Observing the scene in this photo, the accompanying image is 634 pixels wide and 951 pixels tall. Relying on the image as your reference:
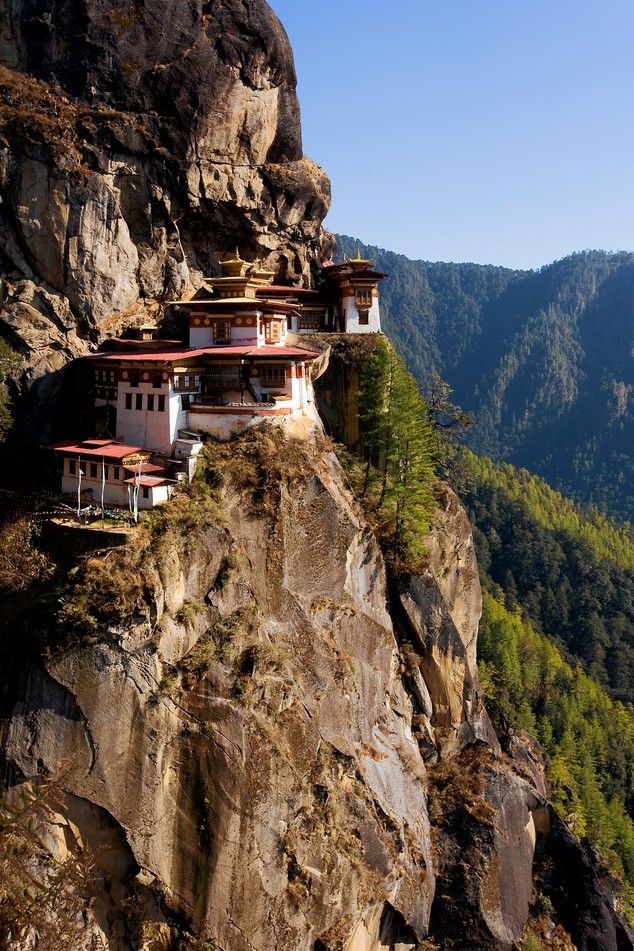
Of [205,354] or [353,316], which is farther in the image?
[353,316]

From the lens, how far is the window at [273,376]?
3412cm

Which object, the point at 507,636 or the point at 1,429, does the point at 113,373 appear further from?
the point at 507,636

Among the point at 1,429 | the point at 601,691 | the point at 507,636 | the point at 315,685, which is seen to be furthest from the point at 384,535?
the point at 601,691

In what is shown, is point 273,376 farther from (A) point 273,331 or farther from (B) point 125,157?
(B) point 125,157

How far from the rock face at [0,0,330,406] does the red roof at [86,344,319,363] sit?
165 inches

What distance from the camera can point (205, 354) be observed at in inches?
1320

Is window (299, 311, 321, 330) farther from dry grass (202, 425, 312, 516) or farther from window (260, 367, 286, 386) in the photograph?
dry grass (202, 425, 312, 516)

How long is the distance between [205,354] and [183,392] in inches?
86.6

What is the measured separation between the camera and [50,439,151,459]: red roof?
29.1m

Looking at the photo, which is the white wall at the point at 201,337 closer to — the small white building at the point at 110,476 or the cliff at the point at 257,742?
the cliff at the point at 257,742

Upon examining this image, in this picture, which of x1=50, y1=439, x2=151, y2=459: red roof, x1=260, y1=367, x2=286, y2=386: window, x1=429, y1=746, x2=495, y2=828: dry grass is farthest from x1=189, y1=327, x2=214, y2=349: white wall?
x1=429, y1=746, x2=495, y2=828: dry grass

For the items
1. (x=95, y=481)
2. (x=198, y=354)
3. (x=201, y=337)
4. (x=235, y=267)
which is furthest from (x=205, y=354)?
(x=95, y=481)

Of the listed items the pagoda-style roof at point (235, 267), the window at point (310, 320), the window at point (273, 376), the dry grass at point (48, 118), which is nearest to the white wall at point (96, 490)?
the window at point (273, 376)

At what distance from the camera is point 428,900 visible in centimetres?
3369
